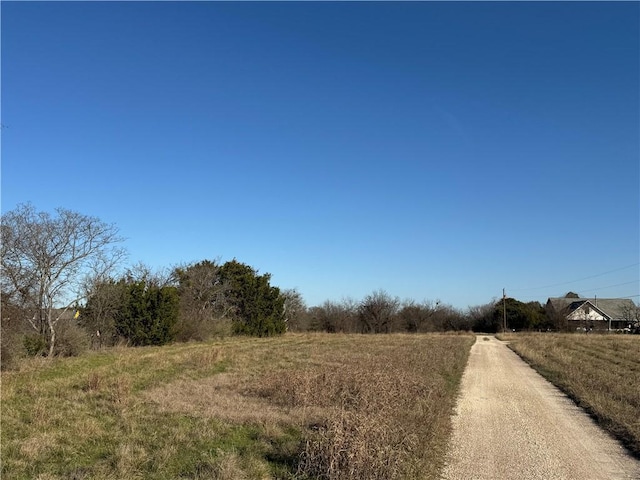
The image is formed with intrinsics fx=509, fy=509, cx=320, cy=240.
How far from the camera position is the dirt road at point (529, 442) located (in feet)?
25.5

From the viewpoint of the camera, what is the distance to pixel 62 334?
24.7 meters

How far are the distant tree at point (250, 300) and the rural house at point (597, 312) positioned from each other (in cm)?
4841

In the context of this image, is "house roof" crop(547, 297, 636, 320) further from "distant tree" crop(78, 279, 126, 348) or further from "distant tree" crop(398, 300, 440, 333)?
"distant tree" crop(78, 279, 126, 348)

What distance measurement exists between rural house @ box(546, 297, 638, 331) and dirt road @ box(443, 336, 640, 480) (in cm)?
7296

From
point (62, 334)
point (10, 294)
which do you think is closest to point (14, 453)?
point (10, 294)

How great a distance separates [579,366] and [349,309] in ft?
206

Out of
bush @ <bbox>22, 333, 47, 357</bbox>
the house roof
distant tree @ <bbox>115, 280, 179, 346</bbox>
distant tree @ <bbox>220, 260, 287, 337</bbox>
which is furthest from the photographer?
the house roof

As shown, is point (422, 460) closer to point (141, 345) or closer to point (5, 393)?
point (5, 393)

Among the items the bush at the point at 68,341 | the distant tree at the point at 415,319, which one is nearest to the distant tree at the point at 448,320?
the distant tree at the point at 415,319

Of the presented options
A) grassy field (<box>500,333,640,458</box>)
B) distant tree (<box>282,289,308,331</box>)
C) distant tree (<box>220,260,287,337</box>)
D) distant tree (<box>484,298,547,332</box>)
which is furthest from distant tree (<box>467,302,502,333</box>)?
grassy field (<box>500,333,640,458</box>)

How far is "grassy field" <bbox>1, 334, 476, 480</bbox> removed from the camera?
23.4ft

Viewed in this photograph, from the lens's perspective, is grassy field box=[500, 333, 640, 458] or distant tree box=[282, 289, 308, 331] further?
distant tree box=[282, 289, 308, 331]

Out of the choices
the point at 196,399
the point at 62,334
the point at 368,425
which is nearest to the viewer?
the point at 368,425

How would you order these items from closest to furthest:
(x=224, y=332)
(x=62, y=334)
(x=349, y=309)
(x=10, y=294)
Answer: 1. (x=10, y=294)
2. (x=62, y=334)
3. (x=224, y=332)
4. (x=349, y=309)
